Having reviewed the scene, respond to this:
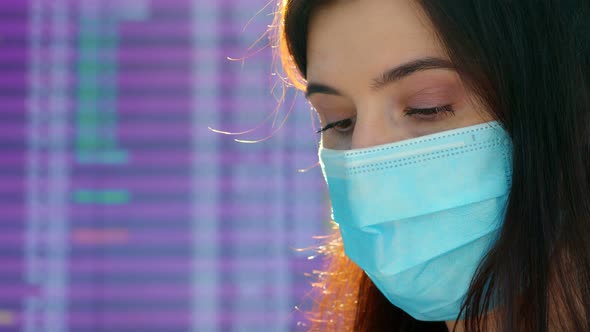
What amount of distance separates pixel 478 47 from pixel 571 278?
0.45 m

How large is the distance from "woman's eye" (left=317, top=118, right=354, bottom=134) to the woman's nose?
0.11 metres

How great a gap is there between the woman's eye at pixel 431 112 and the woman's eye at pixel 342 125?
17 cm

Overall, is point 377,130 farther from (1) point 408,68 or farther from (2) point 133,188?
(2) point 133,188

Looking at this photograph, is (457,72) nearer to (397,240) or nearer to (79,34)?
(397,240)

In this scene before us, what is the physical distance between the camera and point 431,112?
1653 millimetres

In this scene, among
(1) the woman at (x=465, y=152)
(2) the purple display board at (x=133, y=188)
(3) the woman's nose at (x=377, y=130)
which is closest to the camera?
(1) the woman at (x=465, y=152)

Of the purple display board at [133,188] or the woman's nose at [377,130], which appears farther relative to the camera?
the purple display board at [133,188]

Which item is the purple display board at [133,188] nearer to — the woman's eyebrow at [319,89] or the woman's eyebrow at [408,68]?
the woman's eyebrow at [319,89]

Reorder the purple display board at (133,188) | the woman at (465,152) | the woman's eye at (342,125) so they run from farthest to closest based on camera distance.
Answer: the purple display board at (133,188) < the woman's eye at (342,125) < the woman at (465,152)

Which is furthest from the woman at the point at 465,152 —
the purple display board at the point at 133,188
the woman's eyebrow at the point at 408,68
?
the purple display board at the point at 133,188

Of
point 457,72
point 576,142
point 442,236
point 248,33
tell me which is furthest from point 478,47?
point 248,33

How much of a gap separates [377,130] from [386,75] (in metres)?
0.12

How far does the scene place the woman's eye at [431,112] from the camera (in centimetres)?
163

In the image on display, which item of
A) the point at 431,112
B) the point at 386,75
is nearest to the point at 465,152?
the point at 431,112
